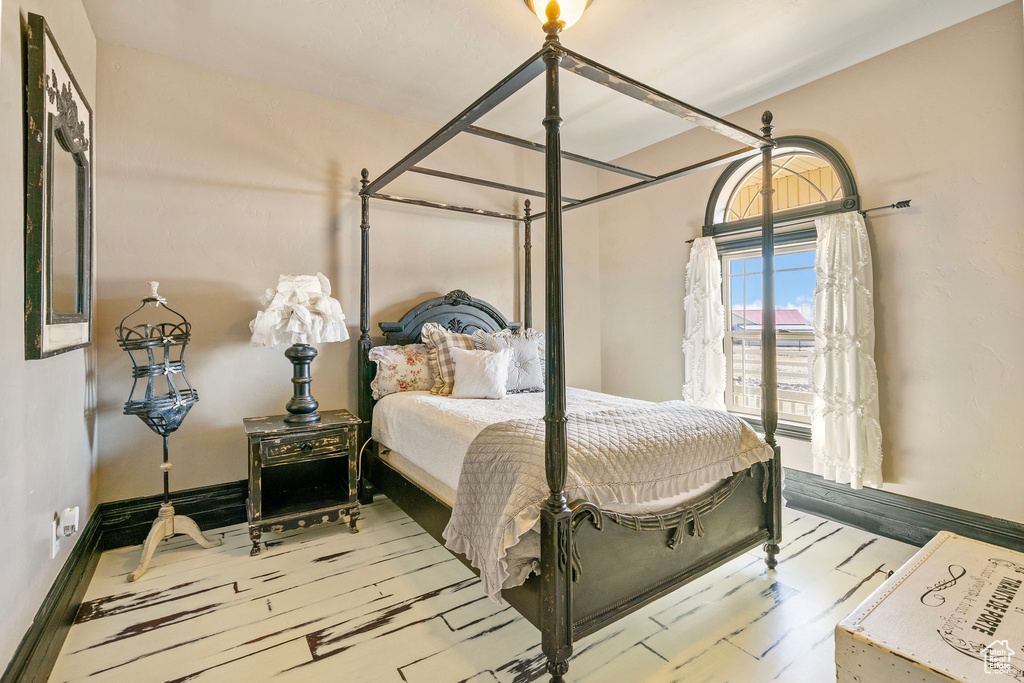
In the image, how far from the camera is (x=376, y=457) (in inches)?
119

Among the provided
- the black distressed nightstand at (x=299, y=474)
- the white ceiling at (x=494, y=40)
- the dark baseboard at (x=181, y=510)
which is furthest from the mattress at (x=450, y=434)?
the white ceiling at (x=494, y=40)

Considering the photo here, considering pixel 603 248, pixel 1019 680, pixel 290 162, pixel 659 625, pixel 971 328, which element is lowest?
pixel 659 625

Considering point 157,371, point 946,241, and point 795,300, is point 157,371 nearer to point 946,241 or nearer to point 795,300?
point 795,300

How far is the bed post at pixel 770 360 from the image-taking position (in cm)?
229

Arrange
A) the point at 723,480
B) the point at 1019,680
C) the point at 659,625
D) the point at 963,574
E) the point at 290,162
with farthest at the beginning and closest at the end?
the point at 290,162, the point at 723,480, the point at 659,625, the point at 963,574, the point at 1019,680

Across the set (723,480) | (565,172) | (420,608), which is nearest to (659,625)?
(723,480)

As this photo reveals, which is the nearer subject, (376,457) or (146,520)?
(146,520)

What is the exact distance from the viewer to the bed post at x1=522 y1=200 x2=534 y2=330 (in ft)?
13.2

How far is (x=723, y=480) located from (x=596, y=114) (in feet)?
8.93

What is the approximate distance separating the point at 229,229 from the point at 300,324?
2.85ft

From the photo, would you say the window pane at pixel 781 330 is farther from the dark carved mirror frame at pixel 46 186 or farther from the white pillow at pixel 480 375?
the dark carved mirror frame at pixel 46 186

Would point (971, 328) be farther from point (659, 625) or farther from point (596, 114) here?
point (596, 114)

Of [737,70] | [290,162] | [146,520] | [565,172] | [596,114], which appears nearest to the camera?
[146,520]

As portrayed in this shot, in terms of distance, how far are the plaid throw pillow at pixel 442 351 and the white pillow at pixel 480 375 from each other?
0.12 metres
